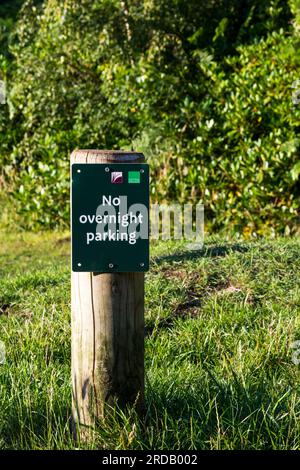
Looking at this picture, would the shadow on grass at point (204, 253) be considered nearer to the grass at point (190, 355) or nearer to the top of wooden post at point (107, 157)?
the grass at point (190, 355)

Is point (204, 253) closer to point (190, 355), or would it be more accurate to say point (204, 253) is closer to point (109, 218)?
point (190, 355)

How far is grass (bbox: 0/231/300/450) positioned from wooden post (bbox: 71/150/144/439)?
10 centimetres

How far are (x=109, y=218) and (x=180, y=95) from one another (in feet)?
20.4

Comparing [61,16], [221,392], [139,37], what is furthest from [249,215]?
[221,392]

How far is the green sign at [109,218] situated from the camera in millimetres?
3336

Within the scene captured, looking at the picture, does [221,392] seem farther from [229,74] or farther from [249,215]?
[229,74]

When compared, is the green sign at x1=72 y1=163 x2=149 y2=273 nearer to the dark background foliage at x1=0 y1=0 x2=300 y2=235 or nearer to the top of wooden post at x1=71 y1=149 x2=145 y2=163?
the top of wooden post at x1=71 y1=149 x2=145 y2=163

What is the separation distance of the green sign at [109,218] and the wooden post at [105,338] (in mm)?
50

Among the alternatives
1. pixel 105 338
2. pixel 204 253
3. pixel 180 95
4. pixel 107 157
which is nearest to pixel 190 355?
pixel 105 338

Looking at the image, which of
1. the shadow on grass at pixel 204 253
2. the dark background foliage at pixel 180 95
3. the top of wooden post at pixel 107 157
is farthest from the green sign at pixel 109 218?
the dark background foliage at pixel 180 95

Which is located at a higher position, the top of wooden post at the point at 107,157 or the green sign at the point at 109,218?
the top of wooden post at the point at 107,157

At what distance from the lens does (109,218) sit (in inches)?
131

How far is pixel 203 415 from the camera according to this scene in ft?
12.2

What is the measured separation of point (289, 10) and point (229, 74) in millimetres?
1062
